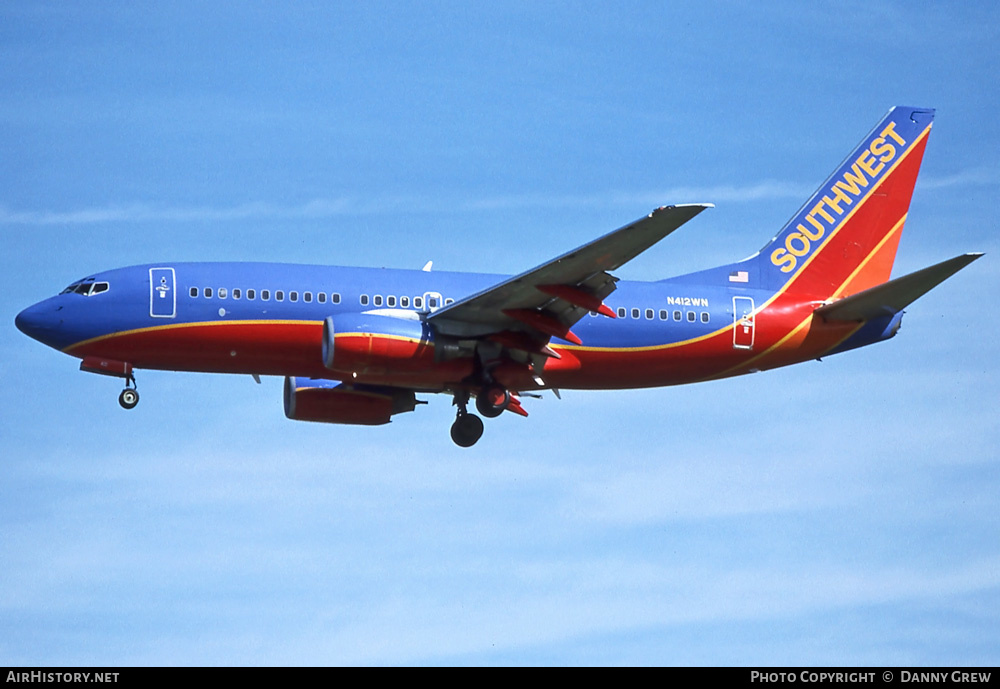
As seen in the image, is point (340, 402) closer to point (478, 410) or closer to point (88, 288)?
point (478, 410)

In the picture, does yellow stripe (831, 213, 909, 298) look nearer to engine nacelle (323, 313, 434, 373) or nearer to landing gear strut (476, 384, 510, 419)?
landing gear strut (476, 384, 510, 419)

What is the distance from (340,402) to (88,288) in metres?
8.85

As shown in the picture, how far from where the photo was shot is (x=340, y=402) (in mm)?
48500

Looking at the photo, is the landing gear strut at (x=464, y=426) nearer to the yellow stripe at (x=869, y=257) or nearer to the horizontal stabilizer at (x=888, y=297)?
the horizontal stabilizer at (x=888, y=297)

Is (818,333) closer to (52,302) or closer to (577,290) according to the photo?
(577,290)

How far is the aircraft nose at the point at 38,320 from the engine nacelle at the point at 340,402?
8328 mm

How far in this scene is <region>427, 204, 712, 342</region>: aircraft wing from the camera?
39.2m

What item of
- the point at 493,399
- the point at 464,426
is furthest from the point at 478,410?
the point at 464,426

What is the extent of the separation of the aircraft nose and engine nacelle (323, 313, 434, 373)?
756 cm

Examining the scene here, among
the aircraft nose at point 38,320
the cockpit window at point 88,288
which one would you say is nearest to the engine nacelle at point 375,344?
the cockpit window at point 88,288

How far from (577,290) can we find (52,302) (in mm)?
14713

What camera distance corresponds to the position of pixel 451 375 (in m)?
44.8
